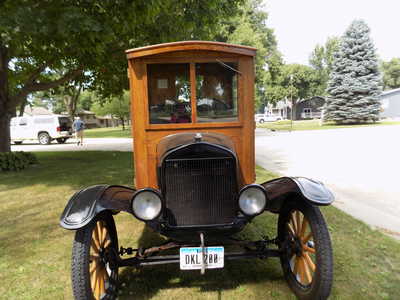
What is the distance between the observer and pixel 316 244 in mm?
2418

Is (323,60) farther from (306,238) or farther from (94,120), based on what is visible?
(306,238)

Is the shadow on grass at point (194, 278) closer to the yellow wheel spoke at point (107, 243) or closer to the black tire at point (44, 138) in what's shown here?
the yellow wheel spoke at point (107, 243)

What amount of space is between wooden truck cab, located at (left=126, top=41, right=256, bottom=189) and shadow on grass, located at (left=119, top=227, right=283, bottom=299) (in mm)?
897

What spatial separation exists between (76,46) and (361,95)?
2945 centimetres

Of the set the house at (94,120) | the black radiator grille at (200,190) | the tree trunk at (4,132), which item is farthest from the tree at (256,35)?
the house at (94,120)

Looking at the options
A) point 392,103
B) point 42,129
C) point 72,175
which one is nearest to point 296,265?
point 72,175

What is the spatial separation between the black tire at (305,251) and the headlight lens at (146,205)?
130 cm

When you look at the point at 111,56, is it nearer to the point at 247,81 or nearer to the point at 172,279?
the point at 247,81

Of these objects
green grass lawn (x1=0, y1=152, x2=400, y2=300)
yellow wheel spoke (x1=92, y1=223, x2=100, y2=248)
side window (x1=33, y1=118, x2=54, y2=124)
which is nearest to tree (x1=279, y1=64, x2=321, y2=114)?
side window (x1=33, y1=118, x2=54, y2=124)

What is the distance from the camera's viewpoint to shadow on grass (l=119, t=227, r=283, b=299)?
108 inches

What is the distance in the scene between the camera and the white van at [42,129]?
68.2 feet

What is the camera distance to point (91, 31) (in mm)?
4664

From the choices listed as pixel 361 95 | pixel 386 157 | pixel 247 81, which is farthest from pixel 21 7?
pixel 361 95

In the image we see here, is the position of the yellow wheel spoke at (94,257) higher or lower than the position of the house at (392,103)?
lower
